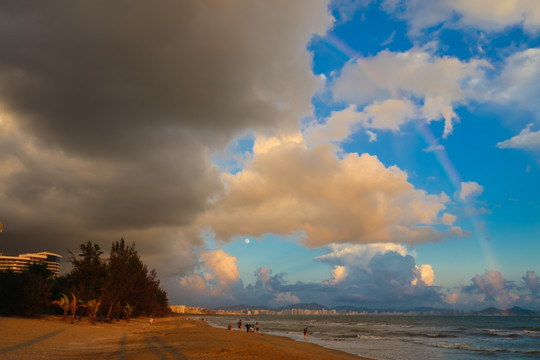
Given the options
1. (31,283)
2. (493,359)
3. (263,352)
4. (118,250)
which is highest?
(118,250)

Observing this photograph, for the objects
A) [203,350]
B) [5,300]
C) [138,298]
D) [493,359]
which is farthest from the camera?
[138,298]

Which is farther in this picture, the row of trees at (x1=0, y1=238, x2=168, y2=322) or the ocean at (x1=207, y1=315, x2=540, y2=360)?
the row of trees at (x1=0, y1=238, x2=168, y2=322)

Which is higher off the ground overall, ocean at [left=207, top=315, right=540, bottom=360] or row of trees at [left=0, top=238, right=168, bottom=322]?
row of trees at [left=0, top=238, right=168, bottom=322]

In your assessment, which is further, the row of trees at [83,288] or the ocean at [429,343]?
the row of trees at [83,288]

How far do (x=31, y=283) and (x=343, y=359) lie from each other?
45803 millimetres

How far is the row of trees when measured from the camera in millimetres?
49656

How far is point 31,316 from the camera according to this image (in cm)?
5022

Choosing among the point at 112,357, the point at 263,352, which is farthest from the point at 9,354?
the point at 263,352

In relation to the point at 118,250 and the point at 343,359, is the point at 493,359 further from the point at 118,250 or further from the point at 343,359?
the point at 118,250

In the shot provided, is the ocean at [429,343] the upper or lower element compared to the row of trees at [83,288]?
lower

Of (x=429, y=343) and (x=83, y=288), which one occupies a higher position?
(x=83, y=288)

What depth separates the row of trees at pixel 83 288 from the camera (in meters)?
49.7

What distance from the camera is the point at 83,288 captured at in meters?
59.1

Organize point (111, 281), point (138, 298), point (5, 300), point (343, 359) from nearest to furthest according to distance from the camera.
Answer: point (343, 359) < point (5, 300) < point (111, 281) < point (138, 298)
